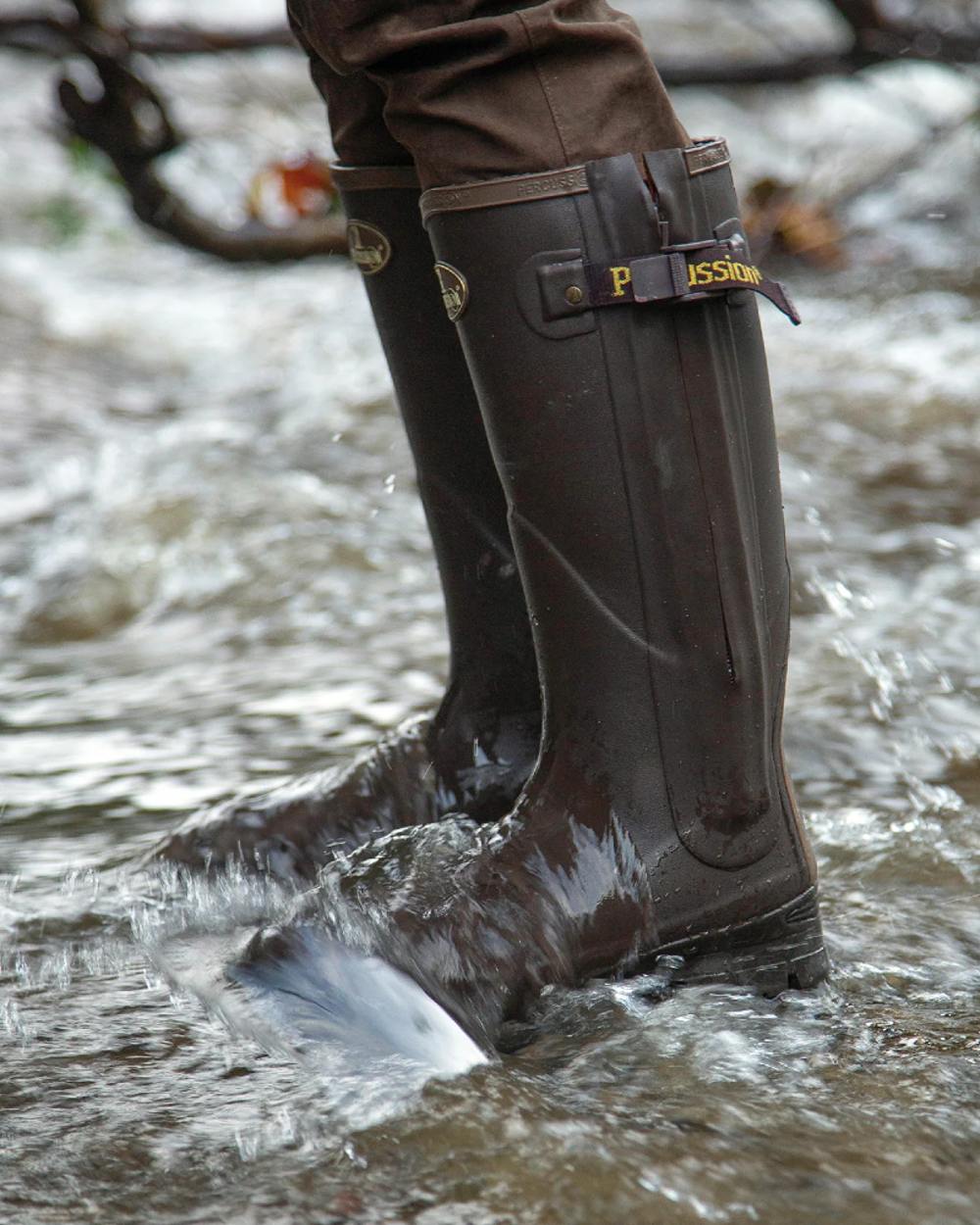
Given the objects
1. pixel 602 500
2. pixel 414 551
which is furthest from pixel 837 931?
pixel 414 551

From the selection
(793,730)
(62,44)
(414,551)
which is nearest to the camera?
(793,730)

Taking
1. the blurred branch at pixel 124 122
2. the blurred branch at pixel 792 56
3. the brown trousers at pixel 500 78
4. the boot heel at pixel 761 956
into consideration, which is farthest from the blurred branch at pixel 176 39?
the boot heel at pixel 761 956

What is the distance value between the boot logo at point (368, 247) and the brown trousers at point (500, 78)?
0.21 meters

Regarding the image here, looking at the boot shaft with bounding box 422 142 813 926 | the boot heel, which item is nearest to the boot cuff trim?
the boot shaft with bounding box 422 142 813 926

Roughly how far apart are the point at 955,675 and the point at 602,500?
1.02 m

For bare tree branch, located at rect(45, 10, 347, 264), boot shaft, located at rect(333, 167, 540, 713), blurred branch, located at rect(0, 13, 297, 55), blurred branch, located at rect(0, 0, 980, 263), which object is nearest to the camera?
boot shaft, located at rect(333, 167, 540, 713)

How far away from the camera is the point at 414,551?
2.76m

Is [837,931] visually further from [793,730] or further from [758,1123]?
[793,730]

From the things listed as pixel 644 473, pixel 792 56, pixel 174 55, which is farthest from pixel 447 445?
pixel 792 56

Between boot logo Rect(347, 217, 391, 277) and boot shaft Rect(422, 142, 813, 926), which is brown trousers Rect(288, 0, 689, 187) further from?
boot logo Rect(347, 217, 391, 277)

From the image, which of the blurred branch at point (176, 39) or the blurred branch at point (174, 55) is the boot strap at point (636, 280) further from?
the blurred branch at point (176, 39)

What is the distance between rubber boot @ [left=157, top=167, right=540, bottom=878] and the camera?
1.37 m

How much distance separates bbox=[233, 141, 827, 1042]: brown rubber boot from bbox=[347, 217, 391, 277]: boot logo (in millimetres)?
201

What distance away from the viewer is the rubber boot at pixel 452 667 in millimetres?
1372
